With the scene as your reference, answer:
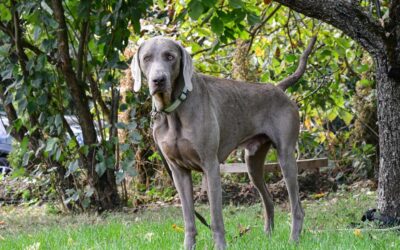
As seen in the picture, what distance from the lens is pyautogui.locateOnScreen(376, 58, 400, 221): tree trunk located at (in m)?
5.74

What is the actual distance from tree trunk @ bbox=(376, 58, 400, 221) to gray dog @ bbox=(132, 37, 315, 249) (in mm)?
788

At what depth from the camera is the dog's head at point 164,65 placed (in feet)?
15.0

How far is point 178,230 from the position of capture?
590 cm

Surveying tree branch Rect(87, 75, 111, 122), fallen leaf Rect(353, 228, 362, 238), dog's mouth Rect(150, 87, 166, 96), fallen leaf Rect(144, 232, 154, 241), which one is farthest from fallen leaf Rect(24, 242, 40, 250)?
tree branch Rect(87, 75, 111, 122)

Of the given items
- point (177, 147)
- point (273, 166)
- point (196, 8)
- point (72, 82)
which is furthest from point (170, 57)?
point (273, 166)

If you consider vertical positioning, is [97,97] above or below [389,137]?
above

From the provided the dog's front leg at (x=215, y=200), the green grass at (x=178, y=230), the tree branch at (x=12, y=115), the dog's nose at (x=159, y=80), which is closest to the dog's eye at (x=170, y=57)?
the dog's nose at (x=159, y=80)

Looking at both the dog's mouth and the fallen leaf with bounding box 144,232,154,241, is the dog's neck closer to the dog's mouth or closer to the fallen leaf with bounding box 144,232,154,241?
the dog's mouth

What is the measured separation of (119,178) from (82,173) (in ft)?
3.01

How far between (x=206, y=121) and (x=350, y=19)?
1.68 m

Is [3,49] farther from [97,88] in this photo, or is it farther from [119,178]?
[119,178]

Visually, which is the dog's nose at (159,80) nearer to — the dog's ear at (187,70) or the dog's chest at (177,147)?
the dog's ear at (187,70)

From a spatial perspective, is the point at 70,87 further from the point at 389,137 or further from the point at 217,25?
the point at 389,137

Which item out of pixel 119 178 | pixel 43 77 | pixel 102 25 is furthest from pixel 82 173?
pixel 102 25
